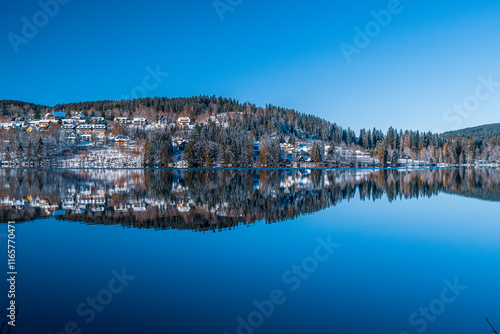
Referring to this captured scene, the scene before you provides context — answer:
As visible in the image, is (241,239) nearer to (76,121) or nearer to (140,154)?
(140,154)

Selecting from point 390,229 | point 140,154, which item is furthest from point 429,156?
point 390,229

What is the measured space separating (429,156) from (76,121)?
183 metres

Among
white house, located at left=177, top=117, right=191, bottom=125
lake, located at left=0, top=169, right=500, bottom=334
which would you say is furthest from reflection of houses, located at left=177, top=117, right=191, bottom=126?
lake, located at left=0, top=169, right=500, bottom=334

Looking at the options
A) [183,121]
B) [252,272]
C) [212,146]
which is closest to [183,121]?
[183,121]

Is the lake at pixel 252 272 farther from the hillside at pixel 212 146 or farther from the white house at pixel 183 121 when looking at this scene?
the white house at pixel 183 121

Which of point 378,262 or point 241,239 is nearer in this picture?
point 378,262

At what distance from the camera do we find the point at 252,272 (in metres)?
10.1

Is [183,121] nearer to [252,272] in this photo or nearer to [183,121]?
[183,121]

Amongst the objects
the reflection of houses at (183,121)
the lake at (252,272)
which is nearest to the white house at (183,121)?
the reflection of houses at (183,121)

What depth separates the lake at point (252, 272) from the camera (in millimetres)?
7207

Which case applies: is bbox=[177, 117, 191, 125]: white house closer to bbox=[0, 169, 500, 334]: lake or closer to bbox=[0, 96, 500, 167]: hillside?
bbox=[0, 96, 500, 167]: hillside

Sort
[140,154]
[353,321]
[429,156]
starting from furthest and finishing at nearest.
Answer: [429,156]
[140,154]
[353,321]

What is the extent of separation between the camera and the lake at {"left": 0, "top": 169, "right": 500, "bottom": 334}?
7207 mm

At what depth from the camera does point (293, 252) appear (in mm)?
12430
